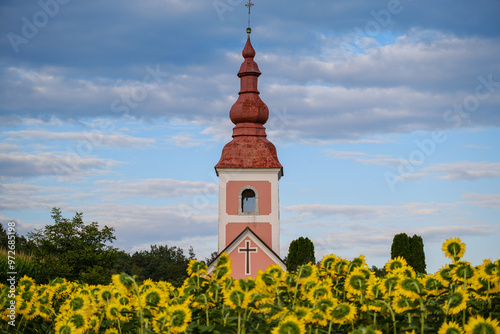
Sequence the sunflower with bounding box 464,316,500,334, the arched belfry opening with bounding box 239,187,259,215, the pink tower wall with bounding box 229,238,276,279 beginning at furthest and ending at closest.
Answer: the arched belfry opening with bounding box 239,187,259,215, the pink tower wall with bounding box 229,238,276,279, the sunflower with bounding box 464,316,500,334

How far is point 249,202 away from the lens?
103 feet

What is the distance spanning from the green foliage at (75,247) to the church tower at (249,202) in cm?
748

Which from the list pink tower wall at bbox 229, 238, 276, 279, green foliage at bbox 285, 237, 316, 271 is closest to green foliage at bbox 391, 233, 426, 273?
green foliage at bbox 285, 237, 316, 271

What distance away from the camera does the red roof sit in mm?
31125

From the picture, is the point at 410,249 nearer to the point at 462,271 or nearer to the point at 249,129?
the point at 249,129

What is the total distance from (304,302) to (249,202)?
87.1 ft

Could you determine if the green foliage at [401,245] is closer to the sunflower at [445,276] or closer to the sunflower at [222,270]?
the sunflower at [445,276]

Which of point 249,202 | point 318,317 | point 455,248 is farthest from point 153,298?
point 249,202

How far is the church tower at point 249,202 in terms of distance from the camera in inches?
1173

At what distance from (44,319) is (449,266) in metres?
4.22

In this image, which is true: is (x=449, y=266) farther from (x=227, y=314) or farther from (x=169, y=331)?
(x=169, y=331)

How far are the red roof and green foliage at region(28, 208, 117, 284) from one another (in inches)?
345

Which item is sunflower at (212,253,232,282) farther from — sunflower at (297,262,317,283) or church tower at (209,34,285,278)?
church tower at (209,34,285,278)

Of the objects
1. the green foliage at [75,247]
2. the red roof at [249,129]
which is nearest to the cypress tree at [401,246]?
the red roof at [249,129]
